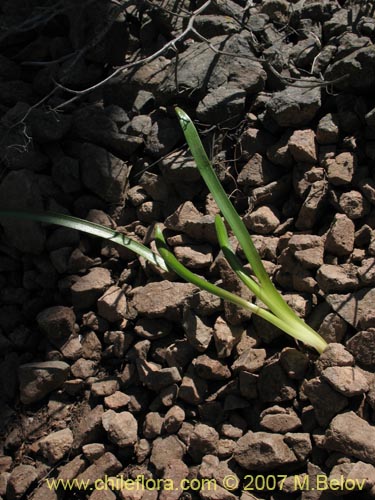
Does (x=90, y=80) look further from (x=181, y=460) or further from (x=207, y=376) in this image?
(x=181, y=460)

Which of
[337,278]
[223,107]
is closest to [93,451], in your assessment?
[337,278]

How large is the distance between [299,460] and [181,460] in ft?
1.09

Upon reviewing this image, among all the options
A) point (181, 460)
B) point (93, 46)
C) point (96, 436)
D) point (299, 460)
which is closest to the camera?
point (299, 460)

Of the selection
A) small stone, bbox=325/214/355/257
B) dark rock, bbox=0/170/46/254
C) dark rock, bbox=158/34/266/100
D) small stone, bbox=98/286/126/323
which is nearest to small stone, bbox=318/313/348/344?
small stone, bbox=325/214/355/257

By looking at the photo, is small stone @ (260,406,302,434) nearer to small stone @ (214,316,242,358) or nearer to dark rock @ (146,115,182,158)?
small stone @ (214,316,242,358)

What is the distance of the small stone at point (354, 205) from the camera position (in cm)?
180

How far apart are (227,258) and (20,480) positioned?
0.88 meters

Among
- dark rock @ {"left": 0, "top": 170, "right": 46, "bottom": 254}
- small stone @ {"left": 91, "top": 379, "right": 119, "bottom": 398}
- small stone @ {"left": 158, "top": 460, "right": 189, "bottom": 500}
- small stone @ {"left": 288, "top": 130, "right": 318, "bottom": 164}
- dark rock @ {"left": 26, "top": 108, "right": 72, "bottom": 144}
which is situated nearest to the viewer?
small stone @ {"left": 158, "top": 460, "right": 189, "bottom": 500}

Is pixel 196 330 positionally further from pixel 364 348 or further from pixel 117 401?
pixel 364 348

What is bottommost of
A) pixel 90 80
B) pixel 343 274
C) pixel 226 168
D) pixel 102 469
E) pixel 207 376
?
pixel 102 469

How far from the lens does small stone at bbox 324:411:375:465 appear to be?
1451mm

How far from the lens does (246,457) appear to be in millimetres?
1551

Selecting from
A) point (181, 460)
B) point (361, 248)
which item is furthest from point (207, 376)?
point (361, 248)

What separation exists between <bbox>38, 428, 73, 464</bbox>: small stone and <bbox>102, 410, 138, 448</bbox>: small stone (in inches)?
5.2
